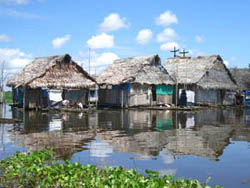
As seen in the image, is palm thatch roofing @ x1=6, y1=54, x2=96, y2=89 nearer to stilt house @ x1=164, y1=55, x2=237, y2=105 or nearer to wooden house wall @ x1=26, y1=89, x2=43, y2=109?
wooden house wall @ x1=26, y1=89, x2=43, y2=109

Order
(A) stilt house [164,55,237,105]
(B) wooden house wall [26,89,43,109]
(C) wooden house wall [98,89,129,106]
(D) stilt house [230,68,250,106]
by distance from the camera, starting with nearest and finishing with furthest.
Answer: (B) wooden house wall [26,89,43,109]
(C) wooden house wall [98,89,129,106]
(A) stilt house [164,55,237,105]
(D) stilt house [230,68,250,106]

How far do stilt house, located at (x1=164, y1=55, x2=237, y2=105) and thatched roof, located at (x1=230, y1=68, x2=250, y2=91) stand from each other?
7.39 ft

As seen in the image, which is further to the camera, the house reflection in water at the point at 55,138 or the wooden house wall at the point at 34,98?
the wooden house wall at the point at 34,98

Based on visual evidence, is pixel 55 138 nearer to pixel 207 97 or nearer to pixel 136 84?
pixel 136 84

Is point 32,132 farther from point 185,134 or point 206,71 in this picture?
point 206,71

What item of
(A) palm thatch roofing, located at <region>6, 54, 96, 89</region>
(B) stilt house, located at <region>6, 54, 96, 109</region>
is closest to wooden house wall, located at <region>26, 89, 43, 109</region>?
(B) stilt house, located at <region>6, 54, 96, 109</region>

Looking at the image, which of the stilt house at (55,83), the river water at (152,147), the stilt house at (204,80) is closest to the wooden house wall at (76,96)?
the stilt house at (55,83)

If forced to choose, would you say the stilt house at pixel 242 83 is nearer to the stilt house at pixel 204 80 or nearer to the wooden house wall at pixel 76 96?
the stilt house at pixel 204 80

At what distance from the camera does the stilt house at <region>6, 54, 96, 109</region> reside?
2255cm

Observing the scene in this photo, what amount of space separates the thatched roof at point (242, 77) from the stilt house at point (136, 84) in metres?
10.5

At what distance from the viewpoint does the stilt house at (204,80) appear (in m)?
28.8

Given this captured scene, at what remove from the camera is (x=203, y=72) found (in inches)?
1136

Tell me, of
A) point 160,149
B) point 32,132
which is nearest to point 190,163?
point 160,149

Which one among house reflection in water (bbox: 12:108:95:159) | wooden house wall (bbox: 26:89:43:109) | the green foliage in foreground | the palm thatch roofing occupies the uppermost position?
the palm thatch roofing
